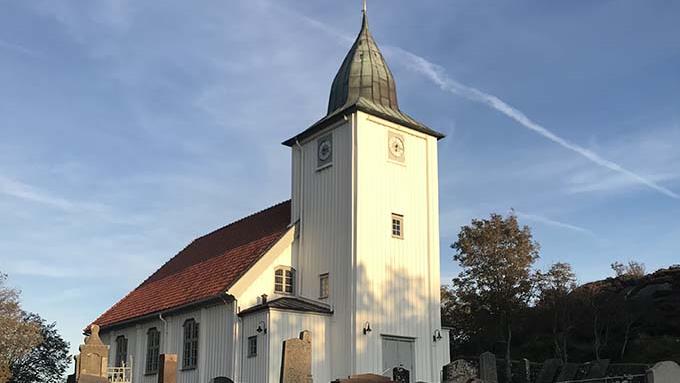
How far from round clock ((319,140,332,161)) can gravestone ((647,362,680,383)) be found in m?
16.3

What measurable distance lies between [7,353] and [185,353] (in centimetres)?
1785

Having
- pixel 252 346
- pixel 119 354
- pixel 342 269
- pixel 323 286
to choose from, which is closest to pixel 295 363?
pixel 252 346

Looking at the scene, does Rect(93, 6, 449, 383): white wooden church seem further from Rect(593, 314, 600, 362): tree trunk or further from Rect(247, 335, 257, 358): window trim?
Rect(593, 314, 600, 362): tree trunk

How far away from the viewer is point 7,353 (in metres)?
42.5

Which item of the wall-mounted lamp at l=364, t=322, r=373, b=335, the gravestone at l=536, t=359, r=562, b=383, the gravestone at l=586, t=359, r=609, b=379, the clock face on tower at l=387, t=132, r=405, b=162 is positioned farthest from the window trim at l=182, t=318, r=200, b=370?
the gravestone at l=586, t=359, r=609, b=379

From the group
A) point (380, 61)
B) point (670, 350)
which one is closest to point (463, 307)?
point (670, 350)

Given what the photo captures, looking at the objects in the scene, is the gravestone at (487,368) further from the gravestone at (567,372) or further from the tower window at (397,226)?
the tower window at (397,226)

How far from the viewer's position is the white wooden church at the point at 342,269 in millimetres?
26328

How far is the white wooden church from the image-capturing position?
86.4ft

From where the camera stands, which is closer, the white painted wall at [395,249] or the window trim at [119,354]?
the white painted wall at [395,249]

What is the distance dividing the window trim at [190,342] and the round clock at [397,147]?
965 cm

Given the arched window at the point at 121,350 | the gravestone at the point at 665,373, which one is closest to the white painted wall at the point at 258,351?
the arched window at the point at 121,350

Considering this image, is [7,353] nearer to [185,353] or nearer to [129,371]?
[129,371]

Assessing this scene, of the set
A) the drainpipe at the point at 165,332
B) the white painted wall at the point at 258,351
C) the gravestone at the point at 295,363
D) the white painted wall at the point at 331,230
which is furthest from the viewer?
the drainpipe at the point at 165,332
